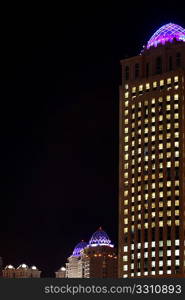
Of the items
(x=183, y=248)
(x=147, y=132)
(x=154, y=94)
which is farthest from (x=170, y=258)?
(x=154, y=94)

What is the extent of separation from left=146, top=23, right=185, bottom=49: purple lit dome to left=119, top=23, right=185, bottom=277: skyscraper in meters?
0.29

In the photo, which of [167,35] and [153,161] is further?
[167,35]

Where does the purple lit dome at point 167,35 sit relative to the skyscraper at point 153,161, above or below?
above

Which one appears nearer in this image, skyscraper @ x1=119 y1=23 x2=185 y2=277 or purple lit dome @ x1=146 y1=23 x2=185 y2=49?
skyscraper @ x1=119 y1=23 x2=185 y2=277

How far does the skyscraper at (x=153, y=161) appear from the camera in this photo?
485ft

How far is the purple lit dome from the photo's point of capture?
16788cm

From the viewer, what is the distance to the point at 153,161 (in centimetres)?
15600

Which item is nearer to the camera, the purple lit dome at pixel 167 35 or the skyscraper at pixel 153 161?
the skyscraper at pixel 153 161

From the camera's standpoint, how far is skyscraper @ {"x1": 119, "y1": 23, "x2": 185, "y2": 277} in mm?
147750

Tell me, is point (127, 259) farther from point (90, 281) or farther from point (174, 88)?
point (90, 281)

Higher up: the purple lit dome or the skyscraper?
the purple lit dome

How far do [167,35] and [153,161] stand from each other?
38806 millimetres

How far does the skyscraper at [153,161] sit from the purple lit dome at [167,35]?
29 cm

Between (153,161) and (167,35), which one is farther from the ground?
(167,35)
